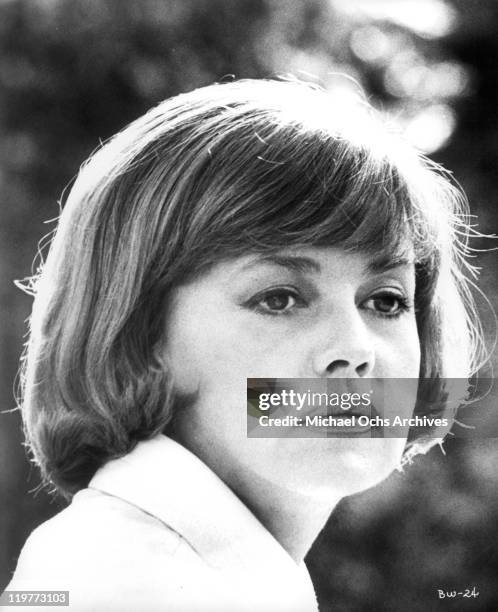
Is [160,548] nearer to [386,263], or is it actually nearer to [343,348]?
[343,348]

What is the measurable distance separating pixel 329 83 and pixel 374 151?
23cm

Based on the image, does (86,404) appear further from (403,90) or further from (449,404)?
(403,90)

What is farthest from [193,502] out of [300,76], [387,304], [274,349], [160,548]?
[300,76]

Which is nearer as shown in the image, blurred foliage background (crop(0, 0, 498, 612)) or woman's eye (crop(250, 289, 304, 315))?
woman's eye (crop(250, 289, 304, 315))

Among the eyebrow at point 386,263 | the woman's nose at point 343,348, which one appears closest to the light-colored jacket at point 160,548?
the woman's nose at point 343,348

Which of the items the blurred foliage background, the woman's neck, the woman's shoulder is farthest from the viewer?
the blurred foliage background

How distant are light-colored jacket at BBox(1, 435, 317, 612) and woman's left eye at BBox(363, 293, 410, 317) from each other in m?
0.24

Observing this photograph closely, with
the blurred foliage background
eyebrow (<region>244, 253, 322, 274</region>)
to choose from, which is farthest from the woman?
the blurred foliage background

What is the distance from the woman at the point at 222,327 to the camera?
30.7 inches

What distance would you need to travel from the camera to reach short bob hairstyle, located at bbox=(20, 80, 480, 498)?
0.81 metres

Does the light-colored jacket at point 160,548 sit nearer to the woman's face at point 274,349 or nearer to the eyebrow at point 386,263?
the woman's face at point 274,349

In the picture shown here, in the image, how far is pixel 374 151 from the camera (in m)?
0.87

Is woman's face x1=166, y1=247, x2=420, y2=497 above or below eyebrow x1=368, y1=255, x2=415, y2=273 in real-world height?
below

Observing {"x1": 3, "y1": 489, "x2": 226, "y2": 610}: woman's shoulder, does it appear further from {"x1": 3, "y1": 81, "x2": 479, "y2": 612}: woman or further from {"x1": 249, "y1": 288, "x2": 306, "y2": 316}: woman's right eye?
{"x1": 249, "y1": 288, "x2": 306, "y2": 316}: woman's right eye
